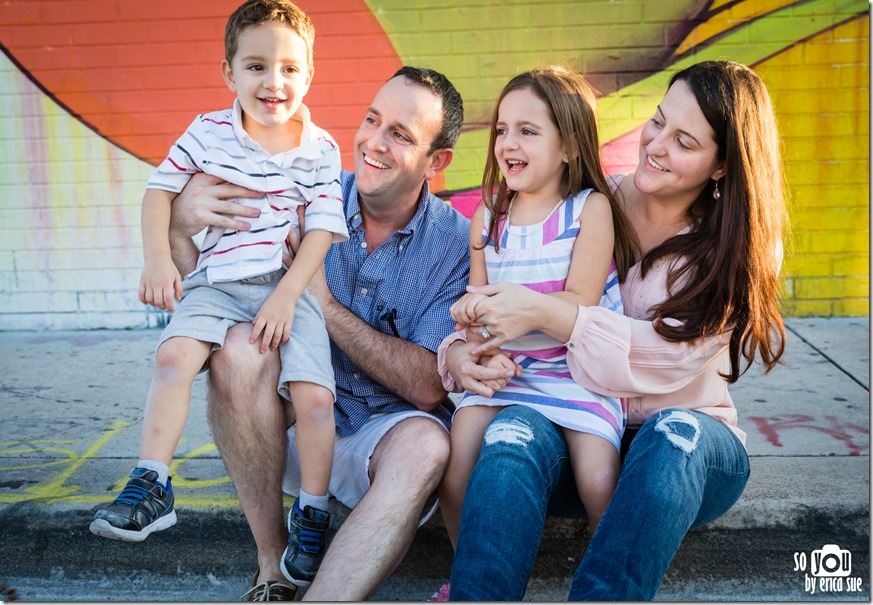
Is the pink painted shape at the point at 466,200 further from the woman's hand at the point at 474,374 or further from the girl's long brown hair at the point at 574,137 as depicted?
the woman's hand at the point at 474,374

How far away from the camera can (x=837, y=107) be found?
5.20 metres

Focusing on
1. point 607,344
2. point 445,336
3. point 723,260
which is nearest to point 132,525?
point 445,336

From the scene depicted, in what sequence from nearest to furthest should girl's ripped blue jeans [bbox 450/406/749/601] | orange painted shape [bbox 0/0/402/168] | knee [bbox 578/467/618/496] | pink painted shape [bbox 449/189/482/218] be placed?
1. girl's ripped blue jeans [bbox 450/406/749/601]
2. knee [bbox 578/467/618/496]
3. orange painted shape [bbox 0/0/402/168]
4. pink painted shape [bbox 449/189/482/218]

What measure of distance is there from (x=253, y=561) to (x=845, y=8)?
4573 millimetres

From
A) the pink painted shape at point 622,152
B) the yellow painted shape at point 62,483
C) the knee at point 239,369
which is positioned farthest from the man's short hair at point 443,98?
the pink painted shape at point 622,152

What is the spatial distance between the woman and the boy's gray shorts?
1.26ft

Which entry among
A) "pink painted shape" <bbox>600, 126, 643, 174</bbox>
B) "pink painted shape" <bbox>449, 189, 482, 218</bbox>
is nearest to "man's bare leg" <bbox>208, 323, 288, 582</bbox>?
"pink painted shape" <bbox>449, 189, 482, 218</bbox>

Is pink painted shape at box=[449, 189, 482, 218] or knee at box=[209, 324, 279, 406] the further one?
pink painted shape at box=[449, 189, 482, 218]

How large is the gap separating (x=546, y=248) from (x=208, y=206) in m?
0.98

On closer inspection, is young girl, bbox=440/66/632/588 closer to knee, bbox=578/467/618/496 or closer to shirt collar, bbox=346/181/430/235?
knee, bbox=578/467/618/496

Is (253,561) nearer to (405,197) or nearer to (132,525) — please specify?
(132,525)

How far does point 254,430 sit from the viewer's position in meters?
2.44

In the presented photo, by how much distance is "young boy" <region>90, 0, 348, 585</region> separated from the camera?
2334 millimetres

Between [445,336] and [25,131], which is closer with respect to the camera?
[445,336]
